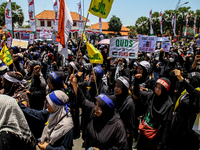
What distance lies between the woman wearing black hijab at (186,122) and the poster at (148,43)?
3819mm

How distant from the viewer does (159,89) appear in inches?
104

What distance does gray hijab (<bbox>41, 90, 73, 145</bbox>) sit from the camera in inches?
80.4

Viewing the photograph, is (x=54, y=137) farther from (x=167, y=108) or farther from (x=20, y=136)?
(x=167, y=108)

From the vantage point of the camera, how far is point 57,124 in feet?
6.95

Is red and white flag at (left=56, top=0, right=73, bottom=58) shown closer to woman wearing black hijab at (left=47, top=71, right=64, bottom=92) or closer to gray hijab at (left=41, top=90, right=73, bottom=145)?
woman wearing black hijab at (left=47, top=71, right=64, bottom=92)

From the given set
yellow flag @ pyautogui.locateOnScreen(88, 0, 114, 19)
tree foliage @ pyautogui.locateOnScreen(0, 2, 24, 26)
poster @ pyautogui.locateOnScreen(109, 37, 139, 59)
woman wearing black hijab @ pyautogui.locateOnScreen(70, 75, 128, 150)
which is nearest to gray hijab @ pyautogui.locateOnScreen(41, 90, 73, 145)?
woman wearing black hijab @ pyautogui.locateOnScreen(70, 75, 128, 150)

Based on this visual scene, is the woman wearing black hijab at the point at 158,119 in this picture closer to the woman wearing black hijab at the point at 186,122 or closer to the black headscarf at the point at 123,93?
the woman wearing black hijab at the point at 186,122

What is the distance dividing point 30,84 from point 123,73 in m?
2.88

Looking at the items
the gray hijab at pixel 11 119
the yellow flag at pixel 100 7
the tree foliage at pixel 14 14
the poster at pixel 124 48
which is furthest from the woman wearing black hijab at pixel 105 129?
the tree foliage at pixel 14 14

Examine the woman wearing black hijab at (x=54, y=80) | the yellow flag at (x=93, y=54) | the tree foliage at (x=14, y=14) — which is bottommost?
the woman wearing black hijab at (x=54, y=80)

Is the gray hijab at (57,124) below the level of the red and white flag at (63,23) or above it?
below

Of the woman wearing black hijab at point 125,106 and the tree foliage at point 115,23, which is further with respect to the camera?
the tree foliage at point 115,23

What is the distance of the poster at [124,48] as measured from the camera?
4.90m

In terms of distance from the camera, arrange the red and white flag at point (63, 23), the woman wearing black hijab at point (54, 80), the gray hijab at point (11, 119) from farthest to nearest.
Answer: the woman wearing black hijab at point (54, 80)
the red and white flag at point (63, 23)
the gray hijab at point (11, 119)
